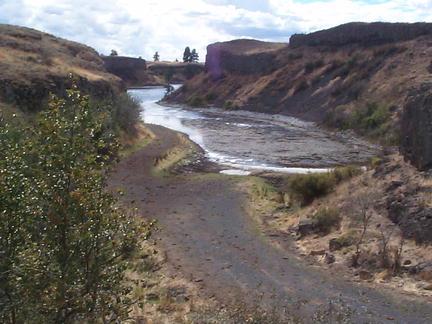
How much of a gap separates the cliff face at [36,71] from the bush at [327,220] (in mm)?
20183

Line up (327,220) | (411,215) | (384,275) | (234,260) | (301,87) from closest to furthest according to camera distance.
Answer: (384,275)
(411,215)
(234,260)
(327,220)
(301,87)

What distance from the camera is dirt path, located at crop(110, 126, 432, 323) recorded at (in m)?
15.2

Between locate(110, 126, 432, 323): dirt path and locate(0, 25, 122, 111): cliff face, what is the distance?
10773 millimetres

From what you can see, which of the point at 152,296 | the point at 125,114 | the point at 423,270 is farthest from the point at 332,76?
the point at 152,296

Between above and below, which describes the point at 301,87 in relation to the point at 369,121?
above

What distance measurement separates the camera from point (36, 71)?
4422cm

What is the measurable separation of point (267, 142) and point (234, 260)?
112ft

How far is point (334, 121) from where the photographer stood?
61625mm

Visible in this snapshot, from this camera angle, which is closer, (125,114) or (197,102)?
(125,114)

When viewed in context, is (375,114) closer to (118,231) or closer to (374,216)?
(374,216)

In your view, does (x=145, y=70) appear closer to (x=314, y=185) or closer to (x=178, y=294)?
(x=314, y=185)

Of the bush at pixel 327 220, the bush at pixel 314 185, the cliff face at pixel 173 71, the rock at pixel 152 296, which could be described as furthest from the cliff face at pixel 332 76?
the cliff face at pixel 173 71

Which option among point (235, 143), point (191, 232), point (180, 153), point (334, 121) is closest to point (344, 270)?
point (191, 232)

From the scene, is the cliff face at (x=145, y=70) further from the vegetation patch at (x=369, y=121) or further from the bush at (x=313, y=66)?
the vegetation patch at (x=369, y=121)
